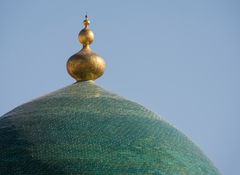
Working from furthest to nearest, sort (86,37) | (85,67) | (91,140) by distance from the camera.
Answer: (86,37) → (85,67) → (91,140)

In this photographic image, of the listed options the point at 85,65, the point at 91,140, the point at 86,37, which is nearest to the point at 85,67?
the point at 85,65

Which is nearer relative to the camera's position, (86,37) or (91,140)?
(91,140)

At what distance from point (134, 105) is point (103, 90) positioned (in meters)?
0.60

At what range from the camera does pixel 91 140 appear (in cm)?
986

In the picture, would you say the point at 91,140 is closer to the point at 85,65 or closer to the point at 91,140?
the point at 91,140

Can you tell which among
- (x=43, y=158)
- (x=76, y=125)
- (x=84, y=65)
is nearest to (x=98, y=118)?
(x=76, y=125)

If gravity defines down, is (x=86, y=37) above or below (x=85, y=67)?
above

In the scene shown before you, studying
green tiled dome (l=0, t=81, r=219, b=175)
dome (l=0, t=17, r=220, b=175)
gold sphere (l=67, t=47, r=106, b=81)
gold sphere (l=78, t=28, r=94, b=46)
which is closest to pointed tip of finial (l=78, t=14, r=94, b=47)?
gold sphere (l=78, t=28, r=94, b=46)

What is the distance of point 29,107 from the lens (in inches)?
427

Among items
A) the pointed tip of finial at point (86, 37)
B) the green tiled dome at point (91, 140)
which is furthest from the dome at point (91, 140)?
the pointed tip of finial at point (86, 37)

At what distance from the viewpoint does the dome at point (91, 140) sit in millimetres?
9617

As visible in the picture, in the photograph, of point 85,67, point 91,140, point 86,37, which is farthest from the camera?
point 86,37

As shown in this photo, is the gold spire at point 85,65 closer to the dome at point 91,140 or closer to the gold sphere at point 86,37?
the gold sphere at point 86,37

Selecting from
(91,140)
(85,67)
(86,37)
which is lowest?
(91,140)
